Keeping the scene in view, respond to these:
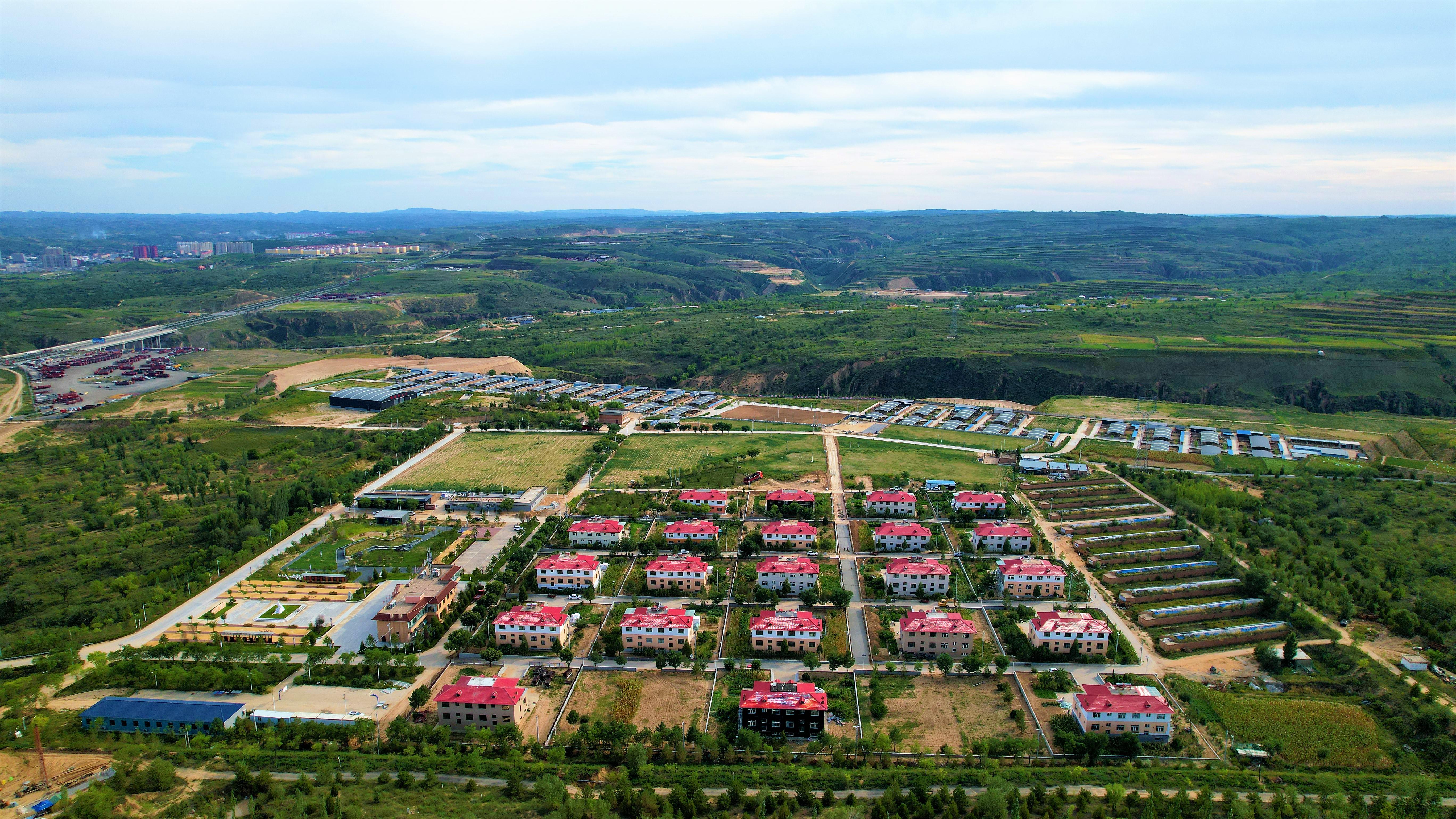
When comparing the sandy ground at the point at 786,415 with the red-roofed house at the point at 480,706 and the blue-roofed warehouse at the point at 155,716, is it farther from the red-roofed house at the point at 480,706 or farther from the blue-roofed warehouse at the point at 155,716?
the blue-roofed warehouse at the point at 155,716

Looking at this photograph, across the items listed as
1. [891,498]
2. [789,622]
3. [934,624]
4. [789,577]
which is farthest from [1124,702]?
[891,498]

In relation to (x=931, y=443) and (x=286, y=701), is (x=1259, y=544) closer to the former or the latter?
(x=931, y=443)

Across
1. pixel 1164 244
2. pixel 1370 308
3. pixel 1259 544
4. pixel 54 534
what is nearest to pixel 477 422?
pixel 54 534

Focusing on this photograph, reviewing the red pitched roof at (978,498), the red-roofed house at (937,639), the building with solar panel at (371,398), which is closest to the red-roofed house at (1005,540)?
the red pitched roof at (978,498)

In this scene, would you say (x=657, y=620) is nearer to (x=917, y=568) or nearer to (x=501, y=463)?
(x=917, y=568)

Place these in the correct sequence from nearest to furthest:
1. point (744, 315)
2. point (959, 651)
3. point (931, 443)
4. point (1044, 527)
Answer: point (959, 651) → point (1044, 527) → point (931, 443) → point (744, 315)
